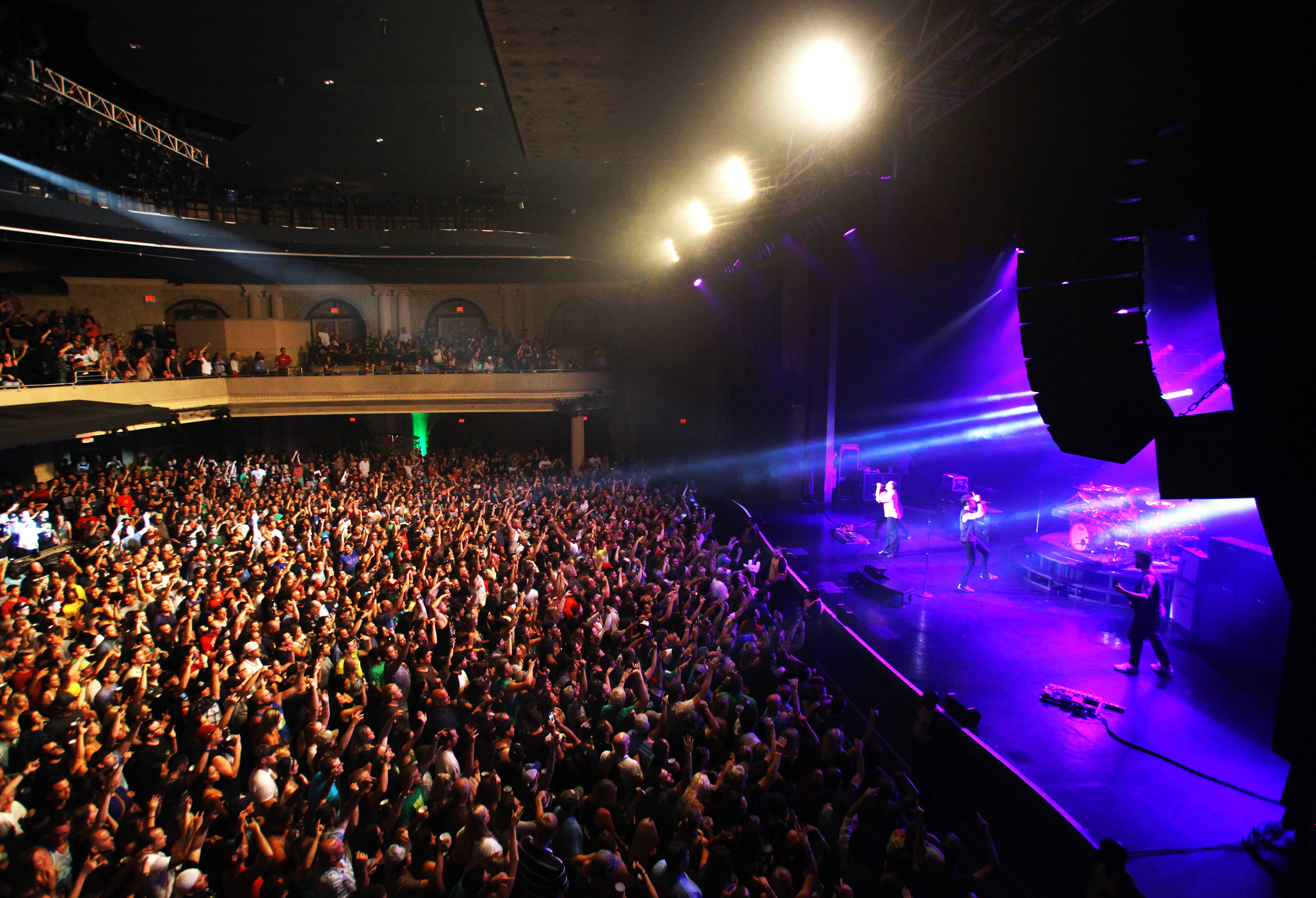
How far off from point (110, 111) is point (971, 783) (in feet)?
41.0

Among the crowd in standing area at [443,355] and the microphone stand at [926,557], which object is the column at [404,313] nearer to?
the crowd in standing area at [443,355]

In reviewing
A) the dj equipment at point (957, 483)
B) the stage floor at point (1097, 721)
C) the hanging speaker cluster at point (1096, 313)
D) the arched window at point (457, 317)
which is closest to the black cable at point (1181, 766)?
the stage floor at point (1097, 721)

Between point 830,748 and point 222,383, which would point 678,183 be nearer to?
point 830,748

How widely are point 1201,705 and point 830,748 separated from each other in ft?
12.8

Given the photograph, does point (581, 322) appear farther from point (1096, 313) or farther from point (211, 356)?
point (1096, 313)

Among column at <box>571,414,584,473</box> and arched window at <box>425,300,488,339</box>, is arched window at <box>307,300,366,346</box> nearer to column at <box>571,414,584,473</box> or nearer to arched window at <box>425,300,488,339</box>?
arched window at <box>425,300,488,339</box>

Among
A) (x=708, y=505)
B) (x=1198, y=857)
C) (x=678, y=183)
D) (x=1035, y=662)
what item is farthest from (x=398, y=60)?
(x=1198, y=857)

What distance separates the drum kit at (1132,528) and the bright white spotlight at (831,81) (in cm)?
678

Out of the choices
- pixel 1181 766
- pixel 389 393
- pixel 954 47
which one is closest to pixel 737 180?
pixel 954 47

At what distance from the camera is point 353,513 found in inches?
400

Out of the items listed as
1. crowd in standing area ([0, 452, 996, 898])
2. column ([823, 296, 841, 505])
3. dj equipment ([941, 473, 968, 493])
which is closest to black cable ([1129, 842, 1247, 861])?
crowd in standing area ([0, 452, 996, 898])

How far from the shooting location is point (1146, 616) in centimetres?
612

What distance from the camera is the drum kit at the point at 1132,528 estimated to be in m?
8.73

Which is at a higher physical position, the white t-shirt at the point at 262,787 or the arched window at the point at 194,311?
the arched window at the point at 194,311
